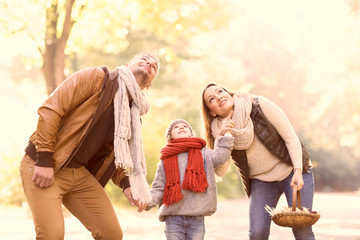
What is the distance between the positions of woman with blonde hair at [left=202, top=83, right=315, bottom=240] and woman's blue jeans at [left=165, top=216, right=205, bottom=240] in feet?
1.47

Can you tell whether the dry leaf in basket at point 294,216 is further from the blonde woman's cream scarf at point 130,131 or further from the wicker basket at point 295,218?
the blonde woman's cream scarf at point 130,131

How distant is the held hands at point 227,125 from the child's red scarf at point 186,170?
30 cm

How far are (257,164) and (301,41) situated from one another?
44.8 m

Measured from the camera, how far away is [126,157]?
4.49 meters

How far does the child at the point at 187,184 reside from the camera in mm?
5039

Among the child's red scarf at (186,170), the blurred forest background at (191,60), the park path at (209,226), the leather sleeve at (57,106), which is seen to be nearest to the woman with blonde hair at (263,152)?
the child's red scarf at (186,170)

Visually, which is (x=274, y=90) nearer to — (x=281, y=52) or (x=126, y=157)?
(x=281, y=52)

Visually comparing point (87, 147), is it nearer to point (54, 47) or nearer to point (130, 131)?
point (130, 131)

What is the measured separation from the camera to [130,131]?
452 centimetres

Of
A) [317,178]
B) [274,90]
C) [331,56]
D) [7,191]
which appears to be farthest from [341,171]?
[7,191]

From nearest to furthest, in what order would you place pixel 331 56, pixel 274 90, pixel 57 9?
pixel 57 9
pixel 331 56
pixel 274 90

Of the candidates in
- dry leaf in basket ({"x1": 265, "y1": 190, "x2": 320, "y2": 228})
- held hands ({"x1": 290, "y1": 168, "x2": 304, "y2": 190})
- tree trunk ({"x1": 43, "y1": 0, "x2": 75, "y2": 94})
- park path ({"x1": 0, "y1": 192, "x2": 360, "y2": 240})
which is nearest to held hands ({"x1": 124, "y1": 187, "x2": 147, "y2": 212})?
dry leaf in basket ({"x1": 265, "y1": 190, "x2": 320, "y2": 228})

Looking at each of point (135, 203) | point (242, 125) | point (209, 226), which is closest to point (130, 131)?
point (135, 203)

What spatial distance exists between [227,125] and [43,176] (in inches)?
65.0
